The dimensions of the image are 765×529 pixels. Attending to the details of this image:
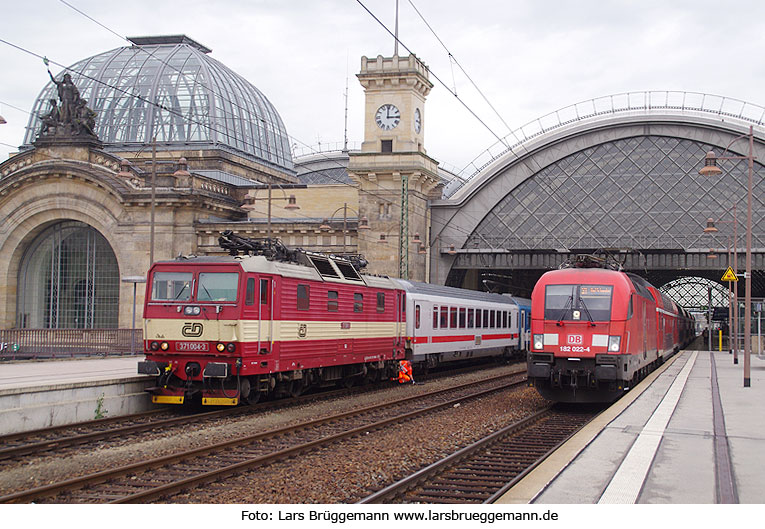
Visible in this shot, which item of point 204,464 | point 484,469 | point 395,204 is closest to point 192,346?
point 204,464

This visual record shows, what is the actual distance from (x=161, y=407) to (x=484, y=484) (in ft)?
36.6

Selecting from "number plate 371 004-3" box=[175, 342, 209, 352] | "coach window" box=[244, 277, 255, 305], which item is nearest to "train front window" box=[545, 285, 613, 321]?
"coach window" box=[244, 277, 255, 305]

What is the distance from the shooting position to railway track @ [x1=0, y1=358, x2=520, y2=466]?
45.2 ft

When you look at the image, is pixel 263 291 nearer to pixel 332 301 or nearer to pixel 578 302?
pixel 332 301

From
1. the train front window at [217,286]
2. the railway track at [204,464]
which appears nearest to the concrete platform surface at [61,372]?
the train front window at [217,286]

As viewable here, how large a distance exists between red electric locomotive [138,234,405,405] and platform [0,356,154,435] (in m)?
0.68

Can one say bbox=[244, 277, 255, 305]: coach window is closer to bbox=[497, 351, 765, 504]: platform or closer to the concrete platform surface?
the concrete platform surface

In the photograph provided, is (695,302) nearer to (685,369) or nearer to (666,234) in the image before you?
(666,234)

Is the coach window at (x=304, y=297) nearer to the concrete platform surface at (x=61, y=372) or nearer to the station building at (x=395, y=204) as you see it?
the concrete platform surface at (x=61, y=372)

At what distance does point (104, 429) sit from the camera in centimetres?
1645

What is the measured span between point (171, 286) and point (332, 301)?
5.09 meters

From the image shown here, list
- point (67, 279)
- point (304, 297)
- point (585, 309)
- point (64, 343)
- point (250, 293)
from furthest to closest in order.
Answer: point (67, 279) → point (64, 343) → point (304, 297) → point (585, 309) → point (250, 293)

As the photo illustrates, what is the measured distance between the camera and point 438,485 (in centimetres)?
1157

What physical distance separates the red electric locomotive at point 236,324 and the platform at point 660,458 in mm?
7529
